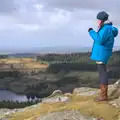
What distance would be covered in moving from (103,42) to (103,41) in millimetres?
62

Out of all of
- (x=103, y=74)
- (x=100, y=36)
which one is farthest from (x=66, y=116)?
(x=100, y=36)

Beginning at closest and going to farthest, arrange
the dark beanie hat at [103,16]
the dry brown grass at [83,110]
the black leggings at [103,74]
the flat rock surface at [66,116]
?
1. the flat rock surface at [66,116]
2. the dry brown grass at [83,110]
3. the dark beanie hat at [103,16]
4. the black leggings at [103,74]

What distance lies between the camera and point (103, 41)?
16641 millimetres

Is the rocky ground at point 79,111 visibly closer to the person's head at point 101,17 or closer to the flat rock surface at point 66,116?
the flat rock surface at point 66,116

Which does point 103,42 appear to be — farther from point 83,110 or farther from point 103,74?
point 83,110

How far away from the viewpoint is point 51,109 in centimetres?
1758

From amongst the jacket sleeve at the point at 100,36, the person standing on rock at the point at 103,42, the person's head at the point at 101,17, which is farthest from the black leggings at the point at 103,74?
the person's head at the point at 101,17

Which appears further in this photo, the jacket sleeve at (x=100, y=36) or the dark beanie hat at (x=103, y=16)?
the dark beanie hat at (x=103, y=16)

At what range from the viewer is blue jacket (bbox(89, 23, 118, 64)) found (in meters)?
16.6

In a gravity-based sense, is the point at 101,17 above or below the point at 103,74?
above

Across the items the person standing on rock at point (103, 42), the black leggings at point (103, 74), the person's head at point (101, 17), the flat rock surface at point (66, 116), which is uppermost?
the person's head at point (101, 17)

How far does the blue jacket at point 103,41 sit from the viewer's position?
16.6m

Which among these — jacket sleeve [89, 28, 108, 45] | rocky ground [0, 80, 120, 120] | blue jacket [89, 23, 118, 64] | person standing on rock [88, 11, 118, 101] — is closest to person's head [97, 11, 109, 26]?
person standing on rock [88, 11, 118, 101]

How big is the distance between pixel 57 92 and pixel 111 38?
26.2 ft
